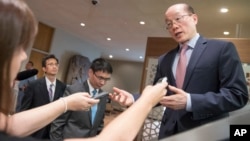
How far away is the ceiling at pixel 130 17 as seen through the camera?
4836mm

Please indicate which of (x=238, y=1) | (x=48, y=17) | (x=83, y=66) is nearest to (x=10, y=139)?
(x=238, y=1)

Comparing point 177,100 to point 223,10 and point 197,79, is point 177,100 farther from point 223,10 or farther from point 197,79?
point 223,10

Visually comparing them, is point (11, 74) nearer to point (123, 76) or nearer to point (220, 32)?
point (220, 32)

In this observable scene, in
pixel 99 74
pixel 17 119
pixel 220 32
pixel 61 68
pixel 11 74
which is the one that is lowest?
pixel 17 119

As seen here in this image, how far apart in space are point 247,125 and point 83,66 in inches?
365

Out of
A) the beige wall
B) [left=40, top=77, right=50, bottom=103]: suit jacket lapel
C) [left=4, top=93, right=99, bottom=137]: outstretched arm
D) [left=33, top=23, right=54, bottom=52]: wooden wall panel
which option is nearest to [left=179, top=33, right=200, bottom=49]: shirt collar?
[left=4, top=93, right=99, bottom=137]: outstretched arm

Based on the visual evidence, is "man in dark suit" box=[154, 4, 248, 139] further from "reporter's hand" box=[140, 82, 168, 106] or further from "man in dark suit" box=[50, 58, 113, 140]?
"man in dark suit" box=[50, 58, 113, 140]

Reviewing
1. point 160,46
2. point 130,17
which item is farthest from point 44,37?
point 160,46

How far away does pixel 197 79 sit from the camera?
127 centimetres

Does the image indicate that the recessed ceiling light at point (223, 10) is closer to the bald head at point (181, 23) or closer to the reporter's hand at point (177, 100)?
the bald head at point (181, 23)

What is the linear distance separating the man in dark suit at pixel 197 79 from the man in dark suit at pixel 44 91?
58.2 inches

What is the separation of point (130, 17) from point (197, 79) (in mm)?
4943

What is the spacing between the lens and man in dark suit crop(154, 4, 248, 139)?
1.14 m

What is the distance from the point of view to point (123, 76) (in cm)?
1416
